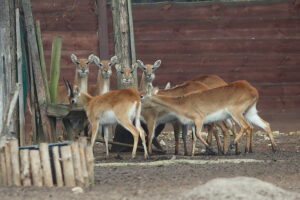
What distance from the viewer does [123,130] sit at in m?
14.5

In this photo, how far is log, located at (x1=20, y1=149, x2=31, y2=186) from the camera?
32.2 ft

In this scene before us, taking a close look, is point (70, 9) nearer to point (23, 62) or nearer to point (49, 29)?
point (49, 29)

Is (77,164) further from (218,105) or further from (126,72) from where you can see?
(218,105)

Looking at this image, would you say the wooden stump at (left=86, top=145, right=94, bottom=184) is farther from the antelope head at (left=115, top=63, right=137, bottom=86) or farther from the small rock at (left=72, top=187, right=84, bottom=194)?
the antelope head at (left=115, top=63, right=137, bottom=86)

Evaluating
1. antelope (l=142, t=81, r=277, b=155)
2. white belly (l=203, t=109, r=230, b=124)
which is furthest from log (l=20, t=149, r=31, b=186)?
white belly (l=203, t=109, r=230, b=124)

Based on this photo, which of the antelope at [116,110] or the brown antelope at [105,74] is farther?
the brown antelope at [105,74]

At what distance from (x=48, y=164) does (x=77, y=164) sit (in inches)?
11.3

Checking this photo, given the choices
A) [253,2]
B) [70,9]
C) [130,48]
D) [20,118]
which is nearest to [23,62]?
[20,118]

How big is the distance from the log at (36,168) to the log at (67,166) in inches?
9.4

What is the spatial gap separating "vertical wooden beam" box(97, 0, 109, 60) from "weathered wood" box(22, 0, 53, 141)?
4.83 meters

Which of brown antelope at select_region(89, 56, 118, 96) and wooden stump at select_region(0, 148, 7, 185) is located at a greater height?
brown antelope at select_region(89, 56, 118, 96)

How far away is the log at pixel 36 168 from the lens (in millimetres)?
9812

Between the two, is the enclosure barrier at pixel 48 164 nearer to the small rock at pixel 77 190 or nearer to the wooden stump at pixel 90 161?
the wooden stump at pixel 90 161

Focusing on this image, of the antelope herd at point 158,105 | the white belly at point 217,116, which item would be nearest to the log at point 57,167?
the antelope herd at point 158,105
